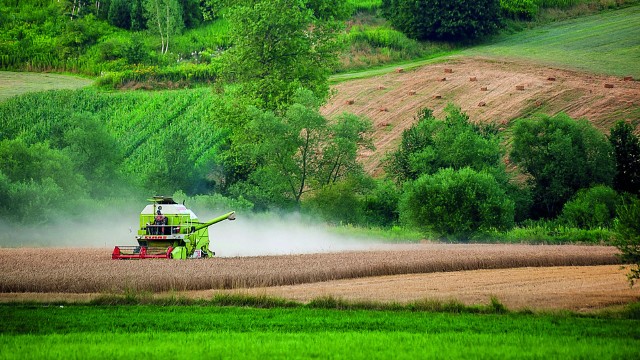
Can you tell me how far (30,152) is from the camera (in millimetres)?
64625

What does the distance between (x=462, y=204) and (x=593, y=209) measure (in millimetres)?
8529

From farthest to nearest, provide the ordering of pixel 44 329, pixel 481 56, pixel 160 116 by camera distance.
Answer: pixel 481 56, pixel 160 116, pixel 44 329

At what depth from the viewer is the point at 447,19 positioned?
101 metres

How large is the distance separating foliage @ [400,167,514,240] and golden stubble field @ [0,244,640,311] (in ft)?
36.0

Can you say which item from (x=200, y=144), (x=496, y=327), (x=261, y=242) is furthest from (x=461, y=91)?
(x=496, y=327)

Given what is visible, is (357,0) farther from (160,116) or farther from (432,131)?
(432,131)

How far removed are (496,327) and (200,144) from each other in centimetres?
5362

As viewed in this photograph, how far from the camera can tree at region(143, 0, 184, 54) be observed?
105 meters

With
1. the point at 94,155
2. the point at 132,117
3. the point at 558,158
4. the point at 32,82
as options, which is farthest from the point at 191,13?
the point at 558,158

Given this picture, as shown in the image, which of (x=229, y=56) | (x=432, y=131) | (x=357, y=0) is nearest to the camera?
(x=432, y=131)

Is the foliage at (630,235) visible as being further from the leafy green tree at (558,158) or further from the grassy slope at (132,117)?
the grassy slope at (132,117)

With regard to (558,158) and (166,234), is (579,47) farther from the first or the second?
(166,234)

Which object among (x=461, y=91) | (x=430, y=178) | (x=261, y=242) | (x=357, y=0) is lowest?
(x=261, y=242)

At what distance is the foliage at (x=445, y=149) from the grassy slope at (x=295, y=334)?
112 ft
